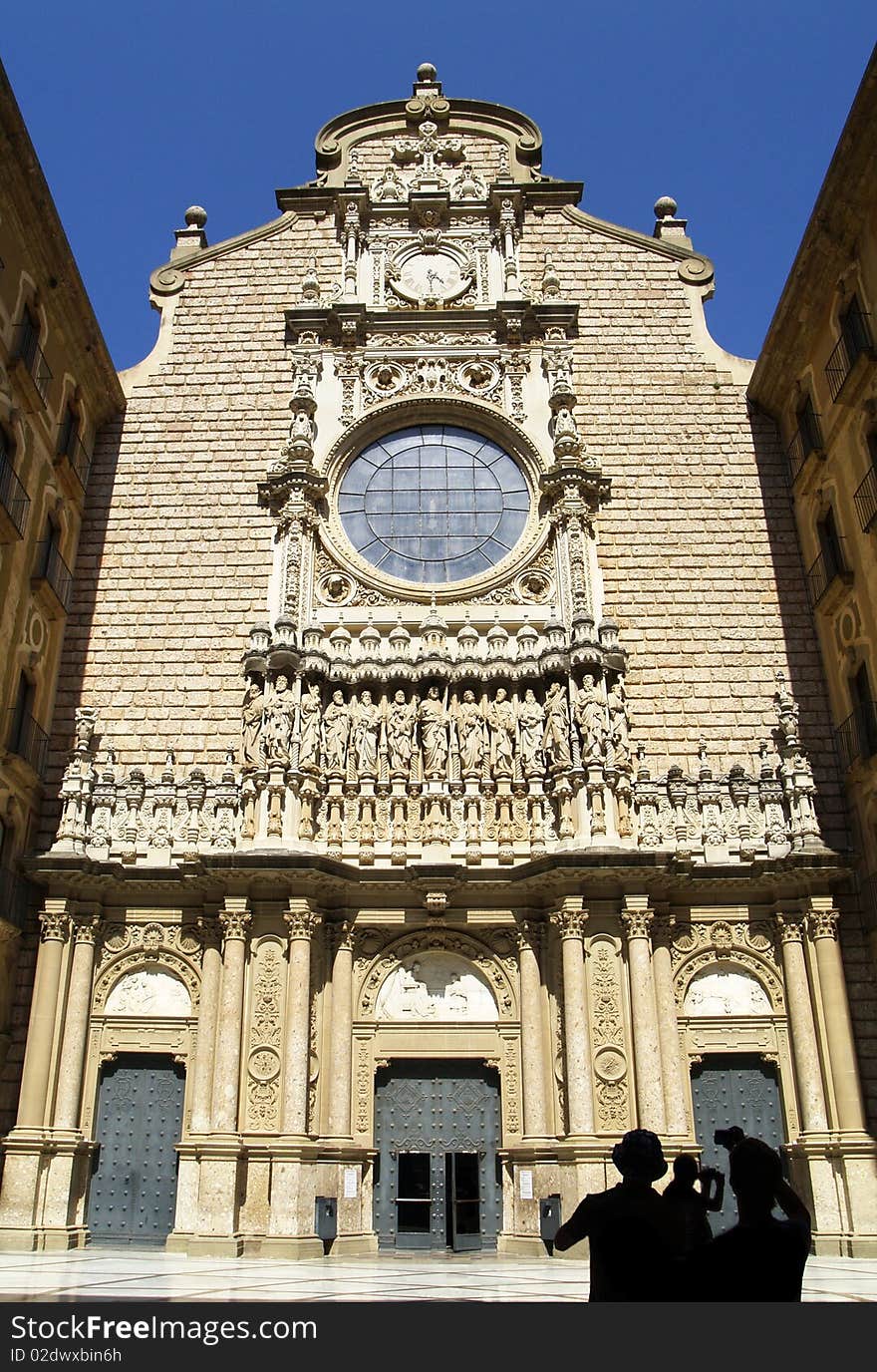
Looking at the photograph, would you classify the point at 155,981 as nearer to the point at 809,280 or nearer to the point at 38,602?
the point at 38,602

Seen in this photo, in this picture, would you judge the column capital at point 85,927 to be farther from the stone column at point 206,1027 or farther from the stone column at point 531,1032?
the stone column at point 531,1032

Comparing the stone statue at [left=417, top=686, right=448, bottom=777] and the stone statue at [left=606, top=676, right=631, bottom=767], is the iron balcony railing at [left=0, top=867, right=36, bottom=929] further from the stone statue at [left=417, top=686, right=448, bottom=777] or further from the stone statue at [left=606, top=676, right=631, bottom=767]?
the stone statue at [left=606, top=676, right=631, bottom=767]

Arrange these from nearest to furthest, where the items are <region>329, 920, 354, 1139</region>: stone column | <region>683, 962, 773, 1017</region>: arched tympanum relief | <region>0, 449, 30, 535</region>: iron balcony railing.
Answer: <region>329, 920, 354, 1139</region>: stone column → <region>683, 962, 773, 1017</region>: arched tympanum relief → <region>0, 449, 30, 535</region>: iron balcony railing

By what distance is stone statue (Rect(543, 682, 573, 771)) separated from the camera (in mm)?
19125

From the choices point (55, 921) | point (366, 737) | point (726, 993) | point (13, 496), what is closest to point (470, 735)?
point (366, 737)

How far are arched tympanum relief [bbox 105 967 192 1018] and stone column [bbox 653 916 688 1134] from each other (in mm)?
7679

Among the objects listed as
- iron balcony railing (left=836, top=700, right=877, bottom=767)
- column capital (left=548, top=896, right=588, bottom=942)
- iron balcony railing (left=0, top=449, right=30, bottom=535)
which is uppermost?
iron balcony railing (left=0, top=449, right=30, bottom=535)

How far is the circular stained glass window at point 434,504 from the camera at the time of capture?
22.4m

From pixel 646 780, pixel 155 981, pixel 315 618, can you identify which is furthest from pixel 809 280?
pixel 155 981

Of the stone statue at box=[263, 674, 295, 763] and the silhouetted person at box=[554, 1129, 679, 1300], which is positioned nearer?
the silhouetted person at box=[554, 1129, 679, 1300]

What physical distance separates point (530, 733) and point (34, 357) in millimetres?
11270

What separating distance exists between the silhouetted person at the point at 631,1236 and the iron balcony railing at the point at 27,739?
15697mm

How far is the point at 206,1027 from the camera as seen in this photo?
58.6 ft

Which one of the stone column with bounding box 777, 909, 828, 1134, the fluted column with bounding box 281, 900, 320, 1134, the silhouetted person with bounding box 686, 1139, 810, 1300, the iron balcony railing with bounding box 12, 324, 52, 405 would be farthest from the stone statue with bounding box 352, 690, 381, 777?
the silhouetted person with bounding box 686, 1139, 810, 1300
